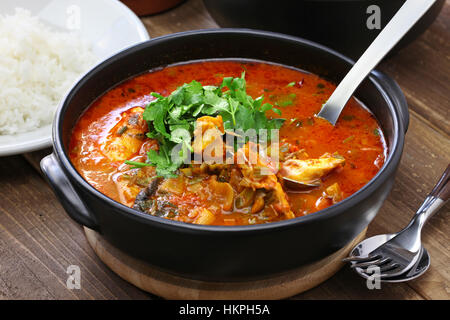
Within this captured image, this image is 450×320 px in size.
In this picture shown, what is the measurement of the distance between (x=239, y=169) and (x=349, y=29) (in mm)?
1207

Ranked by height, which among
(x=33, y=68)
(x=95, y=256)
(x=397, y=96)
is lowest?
(x=33, y=68)

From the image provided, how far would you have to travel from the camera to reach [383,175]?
1876 millimetres

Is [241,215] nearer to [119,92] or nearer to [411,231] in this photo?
[411,231]

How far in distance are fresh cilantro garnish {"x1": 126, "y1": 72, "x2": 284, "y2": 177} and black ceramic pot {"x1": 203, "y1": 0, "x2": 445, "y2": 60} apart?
750 millimetres

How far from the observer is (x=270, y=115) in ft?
7.94

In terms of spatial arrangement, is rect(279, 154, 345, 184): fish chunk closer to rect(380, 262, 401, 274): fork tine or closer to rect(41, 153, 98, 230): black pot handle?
rect(380, 262, 401, 274): fork tine

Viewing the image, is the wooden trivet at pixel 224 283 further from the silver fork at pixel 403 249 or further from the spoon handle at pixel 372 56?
the spoon handle at pixel 372 56

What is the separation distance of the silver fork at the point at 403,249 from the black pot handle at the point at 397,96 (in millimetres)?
329

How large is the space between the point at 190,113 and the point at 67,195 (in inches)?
21.4

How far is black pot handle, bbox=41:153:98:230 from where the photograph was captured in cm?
200

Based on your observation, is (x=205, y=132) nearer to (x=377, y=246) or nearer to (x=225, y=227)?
(x=225, y=227)

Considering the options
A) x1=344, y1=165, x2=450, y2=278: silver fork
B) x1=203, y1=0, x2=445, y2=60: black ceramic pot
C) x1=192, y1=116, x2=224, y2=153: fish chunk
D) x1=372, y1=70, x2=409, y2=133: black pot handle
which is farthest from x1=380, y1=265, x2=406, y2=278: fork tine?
x1=203, y1=0, x2=445, y2=60: black ceramic pot

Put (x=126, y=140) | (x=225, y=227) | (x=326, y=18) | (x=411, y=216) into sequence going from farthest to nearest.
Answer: (x=326, y=18), (x=411, y=216), (x=126, y=140), (x=225, y=227)

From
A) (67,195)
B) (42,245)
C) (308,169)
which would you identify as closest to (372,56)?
(308,169)
